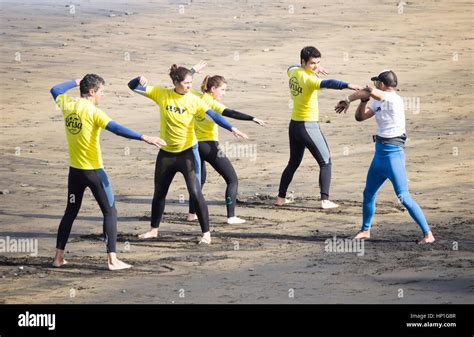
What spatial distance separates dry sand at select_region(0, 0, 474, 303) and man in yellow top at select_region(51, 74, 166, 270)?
484mm

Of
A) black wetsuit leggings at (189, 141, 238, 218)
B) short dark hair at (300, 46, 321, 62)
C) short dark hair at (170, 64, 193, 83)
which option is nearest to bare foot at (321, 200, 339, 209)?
black wetsuit leggings at (189, 141, 238, 218)

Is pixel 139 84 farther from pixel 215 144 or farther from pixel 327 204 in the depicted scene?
pixel 327 204

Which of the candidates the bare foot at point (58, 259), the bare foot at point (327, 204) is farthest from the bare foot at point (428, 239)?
the bare foot at point (58, 259)

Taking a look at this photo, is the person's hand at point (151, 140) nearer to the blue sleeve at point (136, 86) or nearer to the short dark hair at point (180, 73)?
the short dark hair at point (180, 73)

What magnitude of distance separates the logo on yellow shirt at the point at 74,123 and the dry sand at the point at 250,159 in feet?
5.34

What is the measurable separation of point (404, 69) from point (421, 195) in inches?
429

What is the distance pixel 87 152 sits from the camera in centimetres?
1354

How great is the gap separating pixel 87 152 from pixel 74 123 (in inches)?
14.0

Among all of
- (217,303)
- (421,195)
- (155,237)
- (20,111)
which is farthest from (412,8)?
(217,303)

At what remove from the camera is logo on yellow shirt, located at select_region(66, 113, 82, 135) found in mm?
13422

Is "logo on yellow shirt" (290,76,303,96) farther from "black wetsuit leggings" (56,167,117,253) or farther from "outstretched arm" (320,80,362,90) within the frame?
"black wetsuit leggings" (56,167,117,253)

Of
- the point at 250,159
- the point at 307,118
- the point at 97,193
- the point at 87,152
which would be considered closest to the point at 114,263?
the point at 97,193

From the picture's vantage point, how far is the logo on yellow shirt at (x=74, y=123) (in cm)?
1342

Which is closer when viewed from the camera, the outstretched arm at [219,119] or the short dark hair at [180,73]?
the outstretched arm at [219,119]
